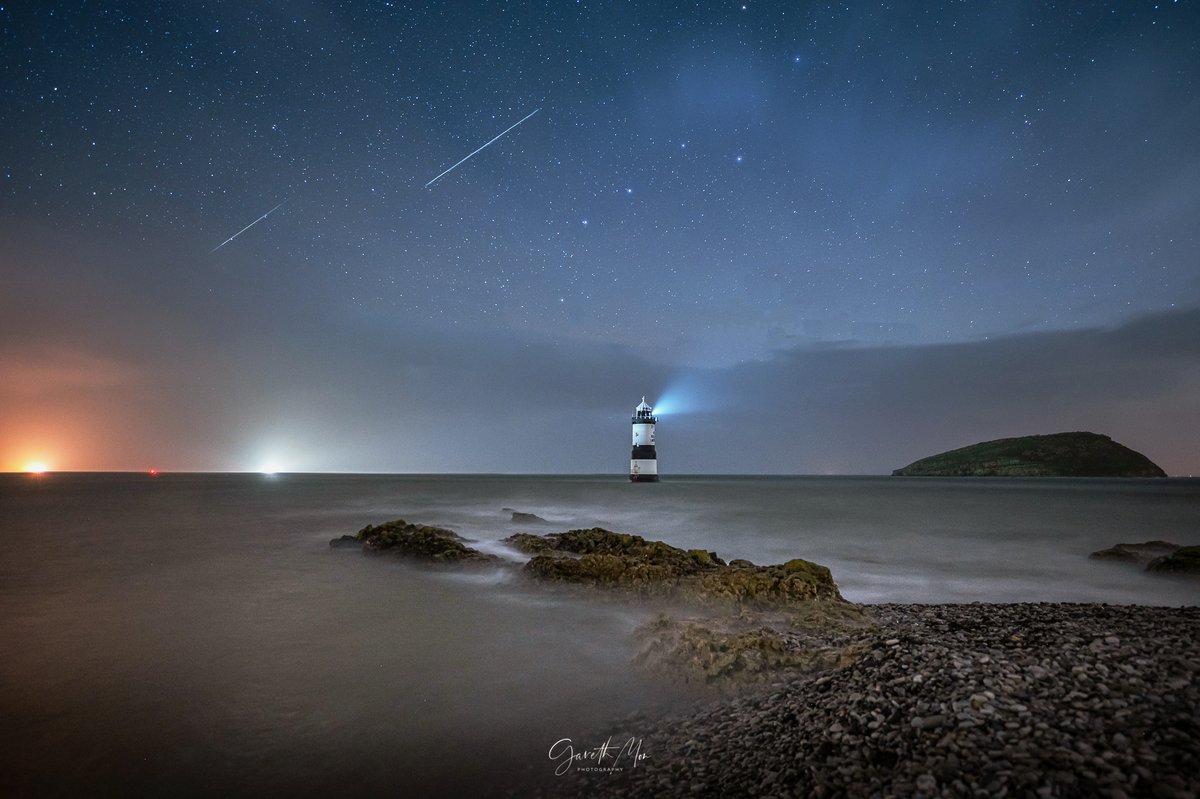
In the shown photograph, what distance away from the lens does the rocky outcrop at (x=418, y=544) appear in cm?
1788

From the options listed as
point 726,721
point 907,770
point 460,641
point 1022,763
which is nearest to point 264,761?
point 460,641

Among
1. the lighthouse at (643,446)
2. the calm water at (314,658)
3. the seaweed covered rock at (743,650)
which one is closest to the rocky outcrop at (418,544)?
the calm water at (314,658)

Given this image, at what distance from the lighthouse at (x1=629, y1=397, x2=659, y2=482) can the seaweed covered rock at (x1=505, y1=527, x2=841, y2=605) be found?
55.8 m

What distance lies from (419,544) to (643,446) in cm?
5845

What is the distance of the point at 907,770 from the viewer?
13.9ft

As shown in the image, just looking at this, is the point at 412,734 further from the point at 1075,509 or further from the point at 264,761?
the point at 1075,509

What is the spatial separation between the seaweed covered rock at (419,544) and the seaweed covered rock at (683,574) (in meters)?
2.72

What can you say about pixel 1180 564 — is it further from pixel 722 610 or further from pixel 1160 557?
pixel 722 610

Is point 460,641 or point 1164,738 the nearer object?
point 1164,738

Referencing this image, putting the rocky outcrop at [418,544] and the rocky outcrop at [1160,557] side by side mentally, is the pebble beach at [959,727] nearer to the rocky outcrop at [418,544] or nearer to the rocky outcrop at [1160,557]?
the rocky outcrop at [418,544]

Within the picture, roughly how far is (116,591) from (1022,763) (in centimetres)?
1936

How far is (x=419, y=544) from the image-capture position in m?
19.1

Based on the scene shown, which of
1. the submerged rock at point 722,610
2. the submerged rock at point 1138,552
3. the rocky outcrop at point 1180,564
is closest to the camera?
the submerged rock at point 722,610

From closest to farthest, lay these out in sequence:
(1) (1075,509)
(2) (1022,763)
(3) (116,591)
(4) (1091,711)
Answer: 1. (2) (1022,763)
2. (4) (1091,711)
3. (3) (116,591)
4. (1) (1075,509)
